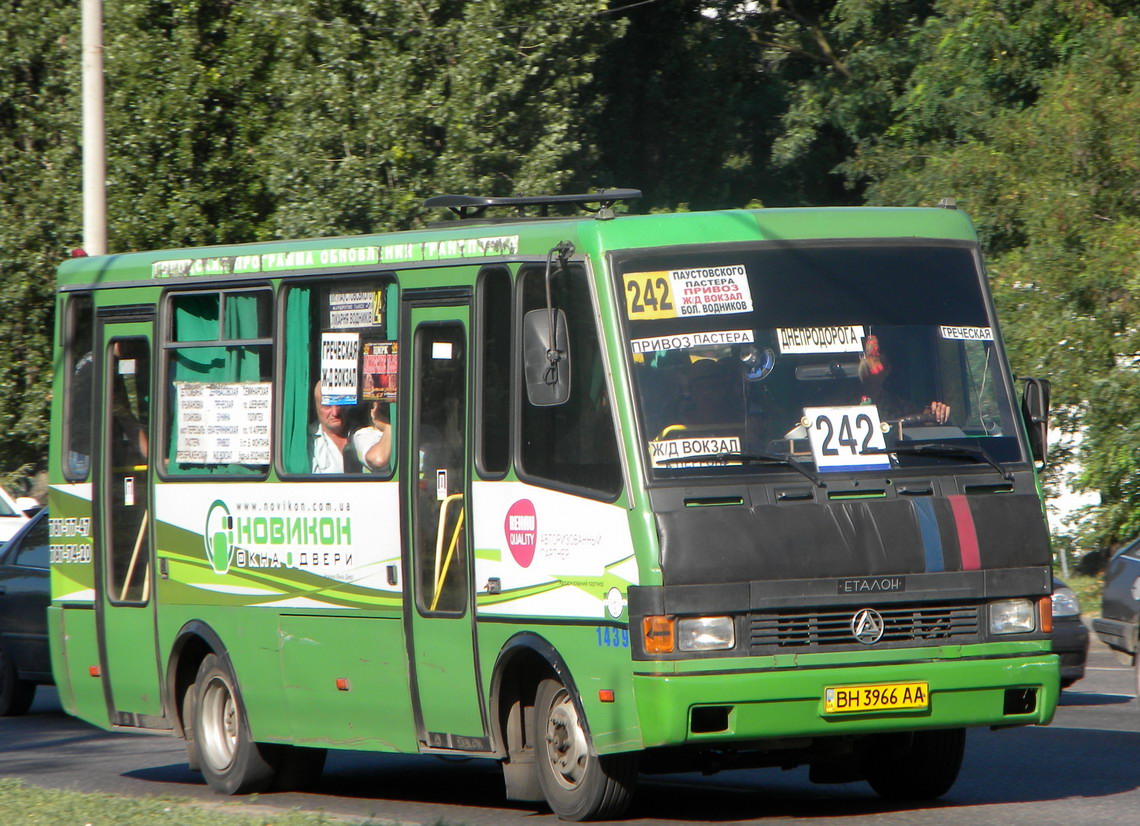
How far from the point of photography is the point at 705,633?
7.68m

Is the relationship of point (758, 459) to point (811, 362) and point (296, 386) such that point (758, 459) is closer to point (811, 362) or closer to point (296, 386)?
point (811, 362)

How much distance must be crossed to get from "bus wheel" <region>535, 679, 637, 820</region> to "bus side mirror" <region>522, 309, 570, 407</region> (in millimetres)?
1329

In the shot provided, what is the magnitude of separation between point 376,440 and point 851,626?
282cm

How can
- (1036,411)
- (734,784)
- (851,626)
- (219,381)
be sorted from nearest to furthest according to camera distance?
(851,626), (1036,411), (734,784), (219,381)

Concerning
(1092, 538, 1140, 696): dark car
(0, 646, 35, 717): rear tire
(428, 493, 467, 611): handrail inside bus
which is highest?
(428, 493, 467, 611): handrail inside bus

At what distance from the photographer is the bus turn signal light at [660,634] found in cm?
764

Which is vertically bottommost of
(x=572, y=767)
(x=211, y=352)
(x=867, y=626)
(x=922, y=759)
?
(x=922, y=759)

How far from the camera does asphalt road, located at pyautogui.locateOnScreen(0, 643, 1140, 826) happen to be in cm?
859

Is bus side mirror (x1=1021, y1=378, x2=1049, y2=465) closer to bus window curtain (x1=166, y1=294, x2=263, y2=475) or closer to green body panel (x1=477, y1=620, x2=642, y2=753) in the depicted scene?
green body panel (x1=477, y1=620, x2=642, y2=753)

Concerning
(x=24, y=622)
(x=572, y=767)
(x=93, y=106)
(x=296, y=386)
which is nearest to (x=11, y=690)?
(x=24, y=622)

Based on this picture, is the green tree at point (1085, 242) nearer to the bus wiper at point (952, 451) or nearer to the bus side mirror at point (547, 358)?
the bus wiper at point (952, 451)

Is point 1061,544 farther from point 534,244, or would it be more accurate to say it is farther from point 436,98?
point 534,244

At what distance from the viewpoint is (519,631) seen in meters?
8.45

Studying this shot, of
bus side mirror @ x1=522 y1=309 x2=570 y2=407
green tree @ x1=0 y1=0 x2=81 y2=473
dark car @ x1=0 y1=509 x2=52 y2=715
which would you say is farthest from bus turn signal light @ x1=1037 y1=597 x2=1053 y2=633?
green tree @ x1=0 y1=0 x2=81 y2=473
